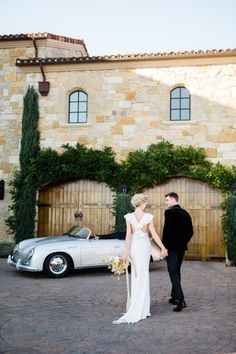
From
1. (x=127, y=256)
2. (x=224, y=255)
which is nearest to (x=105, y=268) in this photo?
(x=224, y=255)

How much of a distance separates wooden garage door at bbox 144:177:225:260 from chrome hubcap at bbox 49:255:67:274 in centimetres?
441

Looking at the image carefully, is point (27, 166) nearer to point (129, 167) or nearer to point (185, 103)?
point (129, 167)

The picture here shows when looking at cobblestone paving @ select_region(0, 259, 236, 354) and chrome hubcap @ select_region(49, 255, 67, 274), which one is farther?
chrome hubcap @ select_region(49, 255, 67, 274)

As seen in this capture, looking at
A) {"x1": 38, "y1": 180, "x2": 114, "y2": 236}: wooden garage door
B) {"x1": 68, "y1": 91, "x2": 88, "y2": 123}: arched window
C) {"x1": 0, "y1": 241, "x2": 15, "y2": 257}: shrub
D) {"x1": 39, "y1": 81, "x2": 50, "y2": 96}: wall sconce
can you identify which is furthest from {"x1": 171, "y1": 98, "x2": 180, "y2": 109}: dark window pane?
{"x1": 0, "y1": 241, "x2": 15, "y2": 257}: shrub

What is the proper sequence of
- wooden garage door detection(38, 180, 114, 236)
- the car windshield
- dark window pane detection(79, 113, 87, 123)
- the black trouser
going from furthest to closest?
dark window pane detection(79, 113, 87, 123)
wooden garage door detection(38, 180, 114, 236)
the car windshield
the black trouser

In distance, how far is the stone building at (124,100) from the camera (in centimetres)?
1280

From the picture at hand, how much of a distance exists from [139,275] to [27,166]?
877cm

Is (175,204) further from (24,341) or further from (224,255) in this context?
(224,255)

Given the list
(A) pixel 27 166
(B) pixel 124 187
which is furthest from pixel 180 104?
(A) pixel 27 166

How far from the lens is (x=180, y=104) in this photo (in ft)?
43.2

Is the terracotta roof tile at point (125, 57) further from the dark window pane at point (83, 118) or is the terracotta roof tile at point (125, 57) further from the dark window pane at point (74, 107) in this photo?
the dark window pane at point (83, 118)

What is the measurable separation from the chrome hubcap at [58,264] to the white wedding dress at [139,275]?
12.0 feet

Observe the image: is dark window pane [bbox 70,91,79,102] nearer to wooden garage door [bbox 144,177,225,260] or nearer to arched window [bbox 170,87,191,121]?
arched window [bbox 170,87,191,121]

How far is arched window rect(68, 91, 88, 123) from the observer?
13.8m
